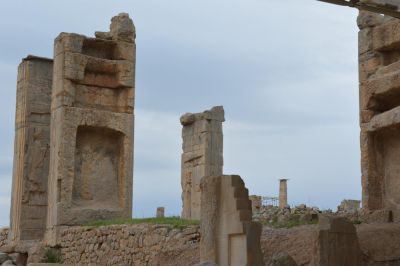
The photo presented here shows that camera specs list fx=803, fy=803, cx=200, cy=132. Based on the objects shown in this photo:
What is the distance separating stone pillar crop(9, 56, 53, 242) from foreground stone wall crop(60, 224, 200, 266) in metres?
2.94

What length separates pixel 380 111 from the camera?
13.7 metres

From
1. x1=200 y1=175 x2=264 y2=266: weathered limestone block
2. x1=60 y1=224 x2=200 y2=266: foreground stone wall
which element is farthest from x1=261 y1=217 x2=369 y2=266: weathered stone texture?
x1=60 y1=224 x2=200 y2=266: foreground stone wall

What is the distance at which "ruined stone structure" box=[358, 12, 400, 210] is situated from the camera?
13.1 metres

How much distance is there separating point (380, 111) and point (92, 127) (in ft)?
21.3

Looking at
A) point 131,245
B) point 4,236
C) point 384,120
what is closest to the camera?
point 384,120

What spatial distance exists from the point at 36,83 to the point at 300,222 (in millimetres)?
8761

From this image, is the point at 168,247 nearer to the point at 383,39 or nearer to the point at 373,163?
the point at 373,163

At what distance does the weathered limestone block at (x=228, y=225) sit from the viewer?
9.84 meters

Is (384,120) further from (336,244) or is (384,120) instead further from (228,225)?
(336,244)

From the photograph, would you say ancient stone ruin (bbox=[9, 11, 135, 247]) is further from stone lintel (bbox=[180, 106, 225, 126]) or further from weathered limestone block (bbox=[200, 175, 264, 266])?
weathered limestone block (bbox=[200, 175, 264, 266])

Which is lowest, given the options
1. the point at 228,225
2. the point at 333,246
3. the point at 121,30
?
the point at 333,246

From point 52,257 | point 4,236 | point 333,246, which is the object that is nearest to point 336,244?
point 333,246

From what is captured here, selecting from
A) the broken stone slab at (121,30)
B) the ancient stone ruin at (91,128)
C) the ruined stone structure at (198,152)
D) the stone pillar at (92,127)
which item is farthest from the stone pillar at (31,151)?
the ruined stone structure at (198,152)

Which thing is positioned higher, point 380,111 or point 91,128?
point 91,128
